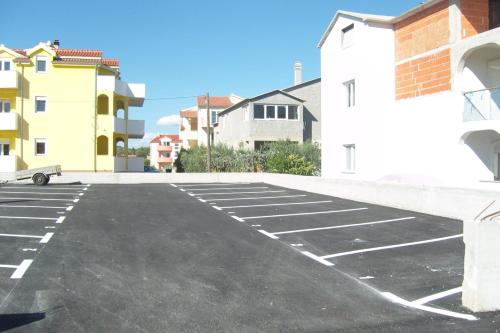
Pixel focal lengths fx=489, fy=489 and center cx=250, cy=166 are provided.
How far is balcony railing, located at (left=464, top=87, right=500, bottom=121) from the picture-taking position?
1524cm

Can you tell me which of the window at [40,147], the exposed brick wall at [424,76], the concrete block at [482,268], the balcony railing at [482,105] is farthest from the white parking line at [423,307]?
the window at [40,147]

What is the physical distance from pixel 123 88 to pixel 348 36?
19.5 m

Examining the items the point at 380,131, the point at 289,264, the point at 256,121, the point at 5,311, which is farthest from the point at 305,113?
the point at 5,311

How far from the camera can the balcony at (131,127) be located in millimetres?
35500

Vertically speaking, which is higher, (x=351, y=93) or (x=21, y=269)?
(x=351, y=93)

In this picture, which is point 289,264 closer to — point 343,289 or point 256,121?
point 343,289

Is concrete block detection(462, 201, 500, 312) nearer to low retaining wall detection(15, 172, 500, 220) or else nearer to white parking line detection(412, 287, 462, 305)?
white parking line detection(412, 287, 462, 305)

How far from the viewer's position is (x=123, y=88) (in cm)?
3594

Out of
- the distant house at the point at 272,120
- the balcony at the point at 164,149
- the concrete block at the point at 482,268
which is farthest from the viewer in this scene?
the balcony at the point at 164,149

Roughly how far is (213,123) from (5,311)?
1782 inches

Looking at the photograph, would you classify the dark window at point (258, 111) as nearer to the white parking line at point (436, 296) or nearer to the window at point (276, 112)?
the window at point (276, 112)

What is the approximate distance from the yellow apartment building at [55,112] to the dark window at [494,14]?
25376mm

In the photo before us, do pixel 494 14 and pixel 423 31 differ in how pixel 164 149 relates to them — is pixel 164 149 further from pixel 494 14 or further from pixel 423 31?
pixel 494 14

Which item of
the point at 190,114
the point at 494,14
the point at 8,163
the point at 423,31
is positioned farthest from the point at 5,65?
the point at 494,14
